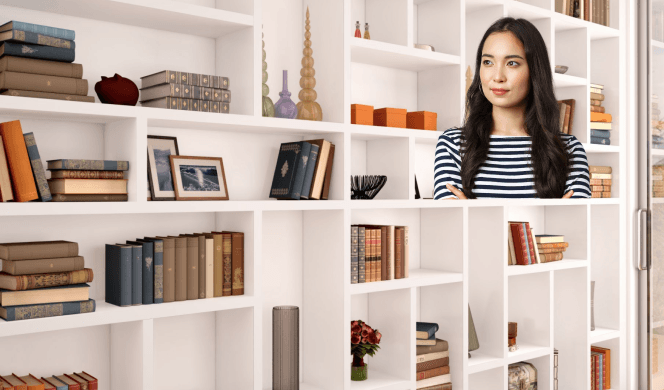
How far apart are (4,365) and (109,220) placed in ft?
1.79

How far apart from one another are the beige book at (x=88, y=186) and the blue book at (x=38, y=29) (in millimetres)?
419

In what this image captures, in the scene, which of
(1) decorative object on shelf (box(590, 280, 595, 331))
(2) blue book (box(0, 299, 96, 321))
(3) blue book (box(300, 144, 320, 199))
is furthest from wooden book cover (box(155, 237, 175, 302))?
(1) decorative object on shelf (box(590, 280, 595, 331))

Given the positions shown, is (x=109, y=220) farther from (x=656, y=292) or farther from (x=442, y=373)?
(x=656, y=292)

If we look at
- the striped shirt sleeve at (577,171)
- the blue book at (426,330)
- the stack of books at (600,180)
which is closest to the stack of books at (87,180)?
the blue book at (426,330)

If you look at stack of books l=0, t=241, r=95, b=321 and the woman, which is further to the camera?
the woman

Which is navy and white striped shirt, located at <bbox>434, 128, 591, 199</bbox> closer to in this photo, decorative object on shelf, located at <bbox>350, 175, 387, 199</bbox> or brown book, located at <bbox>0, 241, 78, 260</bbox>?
decorative object on shelf, located at <bbox>350, 175, 387, 199</bbox>

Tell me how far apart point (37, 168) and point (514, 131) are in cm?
150

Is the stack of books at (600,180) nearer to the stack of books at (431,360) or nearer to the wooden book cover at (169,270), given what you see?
the stack of books at (431,360)

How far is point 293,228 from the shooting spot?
2613mm

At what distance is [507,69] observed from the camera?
208 cm

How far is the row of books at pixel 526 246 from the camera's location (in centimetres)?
302

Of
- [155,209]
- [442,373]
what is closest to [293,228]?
[155,209]

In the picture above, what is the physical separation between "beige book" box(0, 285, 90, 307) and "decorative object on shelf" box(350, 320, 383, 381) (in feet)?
3.54

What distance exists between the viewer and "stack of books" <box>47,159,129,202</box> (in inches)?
72.5
